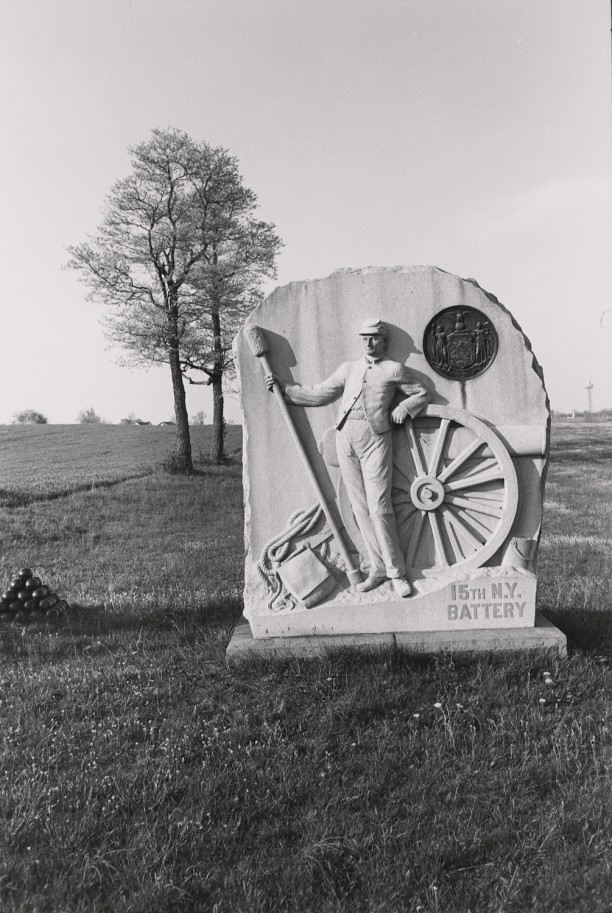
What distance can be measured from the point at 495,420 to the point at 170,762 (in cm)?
371

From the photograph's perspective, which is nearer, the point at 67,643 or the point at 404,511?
the point at 404,511

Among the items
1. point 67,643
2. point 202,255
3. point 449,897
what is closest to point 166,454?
point 202,255

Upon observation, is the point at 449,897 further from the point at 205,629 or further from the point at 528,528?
the point at 205,629

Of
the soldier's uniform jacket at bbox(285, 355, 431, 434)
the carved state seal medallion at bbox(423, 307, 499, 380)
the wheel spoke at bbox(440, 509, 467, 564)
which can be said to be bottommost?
the wheel spoke at bbox(440, 509, 467, 564)

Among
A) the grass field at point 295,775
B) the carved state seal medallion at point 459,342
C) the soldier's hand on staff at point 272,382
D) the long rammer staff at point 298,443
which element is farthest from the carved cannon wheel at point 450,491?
the soldier's hand on staff at point 272,382

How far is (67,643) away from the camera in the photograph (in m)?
6.59

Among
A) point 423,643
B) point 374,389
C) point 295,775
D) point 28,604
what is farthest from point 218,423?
point 295,775

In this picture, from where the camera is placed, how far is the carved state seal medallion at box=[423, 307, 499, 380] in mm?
5613

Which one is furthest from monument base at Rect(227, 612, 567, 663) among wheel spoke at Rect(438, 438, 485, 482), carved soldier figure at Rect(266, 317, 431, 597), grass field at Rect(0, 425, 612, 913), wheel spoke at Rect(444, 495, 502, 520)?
wheel spoke at Rect(438, 438, 485, 482)

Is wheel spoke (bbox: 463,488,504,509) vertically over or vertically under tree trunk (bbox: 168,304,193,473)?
under

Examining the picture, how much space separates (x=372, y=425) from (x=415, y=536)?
1055mm

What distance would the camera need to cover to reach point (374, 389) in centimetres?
552

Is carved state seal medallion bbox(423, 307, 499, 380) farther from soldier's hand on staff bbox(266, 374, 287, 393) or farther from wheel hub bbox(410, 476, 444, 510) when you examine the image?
soldier's hand on staff bbox(266, 374, 287, 393)

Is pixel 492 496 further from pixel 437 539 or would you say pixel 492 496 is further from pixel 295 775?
pixel 295 775
